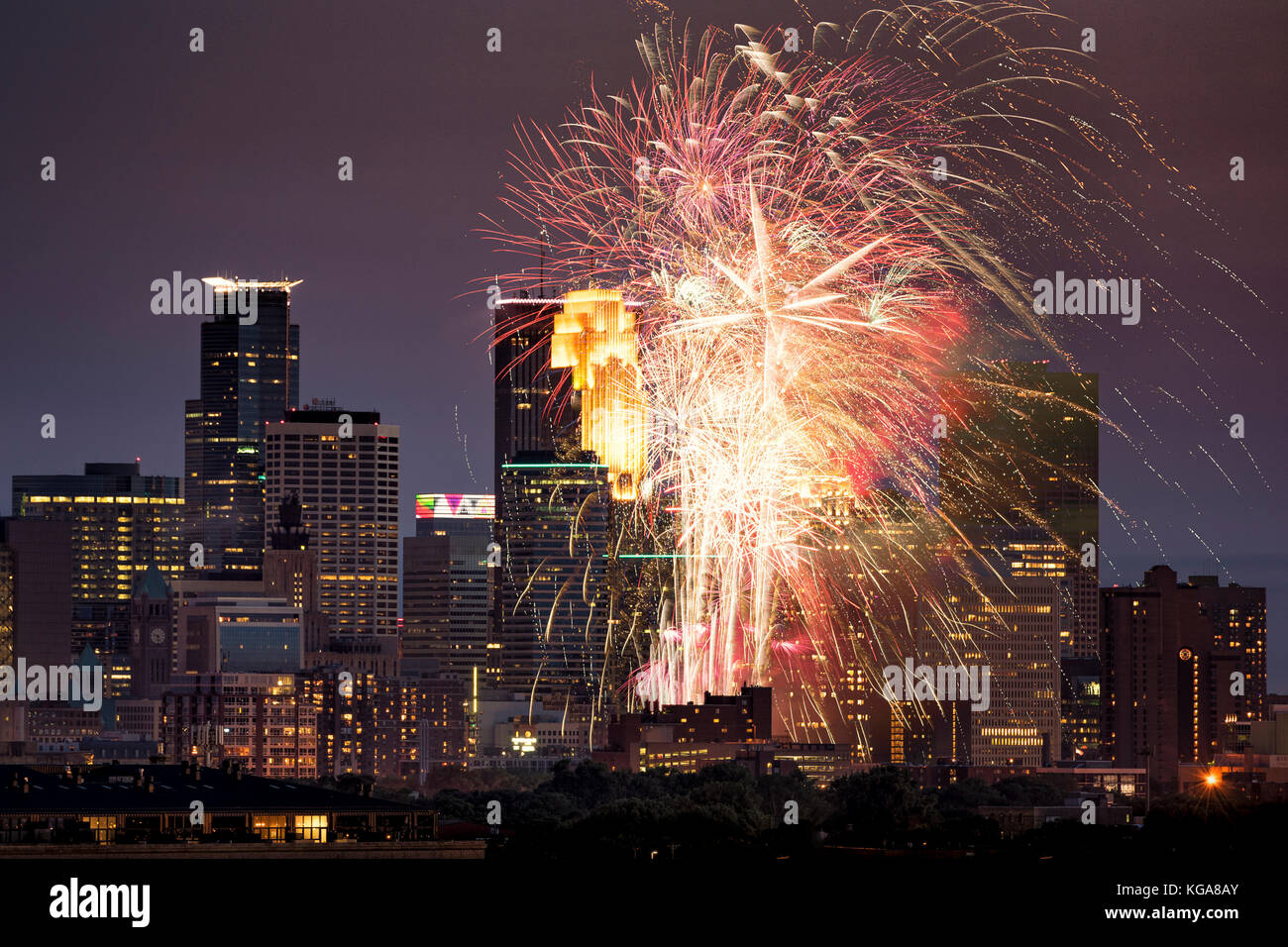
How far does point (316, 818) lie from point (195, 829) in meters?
4.90

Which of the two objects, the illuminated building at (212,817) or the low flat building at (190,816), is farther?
the illuminated building at (212,817)

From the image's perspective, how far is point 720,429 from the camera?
144500mm

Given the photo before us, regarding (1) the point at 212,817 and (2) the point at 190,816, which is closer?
(2) the point at 190,816

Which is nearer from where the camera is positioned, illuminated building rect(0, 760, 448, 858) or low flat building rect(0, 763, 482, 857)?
low flat building rect(0, 763, 482, 857)

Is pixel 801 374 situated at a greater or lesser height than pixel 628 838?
greater
